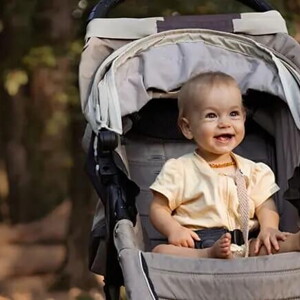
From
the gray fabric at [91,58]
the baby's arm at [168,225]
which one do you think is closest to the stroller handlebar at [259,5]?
the gray fabric at [91,58]

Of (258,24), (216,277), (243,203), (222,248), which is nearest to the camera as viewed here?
(216,277)

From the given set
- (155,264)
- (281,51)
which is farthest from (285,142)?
(155,264)

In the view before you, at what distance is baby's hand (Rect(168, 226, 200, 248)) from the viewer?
319 cm

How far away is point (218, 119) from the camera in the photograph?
339cm

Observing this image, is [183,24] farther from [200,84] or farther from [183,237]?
[183,237]

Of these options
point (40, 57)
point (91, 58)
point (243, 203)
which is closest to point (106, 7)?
point (91, 58)

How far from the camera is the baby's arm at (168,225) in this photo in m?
3.20

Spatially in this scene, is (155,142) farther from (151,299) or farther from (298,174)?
(151,299)

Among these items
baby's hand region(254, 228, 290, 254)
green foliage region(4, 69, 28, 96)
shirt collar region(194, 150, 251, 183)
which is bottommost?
green foliage region(4, 69, 28, 96)

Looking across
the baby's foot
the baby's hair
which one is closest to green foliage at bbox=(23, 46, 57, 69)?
the baby's hair

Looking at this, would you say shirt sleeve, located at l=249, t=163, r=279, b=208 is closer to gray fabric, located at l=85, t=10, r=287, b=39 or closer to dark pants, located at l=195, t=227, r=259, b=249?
dark pants, located at l=195, t=227, r=259, b=249

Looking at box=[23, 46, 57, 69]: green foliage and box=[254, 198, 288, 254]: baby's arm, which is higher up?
box=[254, 198, 288, 254]: baby's arm

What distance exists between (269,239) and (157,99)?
0.86 metres

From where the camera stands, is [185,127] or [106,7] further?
[106,7]
